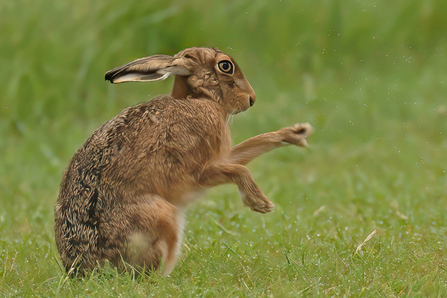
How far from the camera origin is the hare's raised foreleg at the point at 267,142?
3.89m

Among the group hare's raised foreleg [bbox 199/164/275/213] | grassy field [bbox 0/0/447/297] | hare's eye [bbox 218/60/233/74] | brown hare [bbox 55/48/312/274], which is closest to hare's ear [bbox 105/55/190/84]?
brown hare [bbox 55/48/312/274]

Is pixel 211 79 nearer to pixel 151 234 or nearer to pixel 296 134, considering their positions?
pixel 296 134

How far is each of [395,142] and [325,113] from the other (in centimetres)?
100

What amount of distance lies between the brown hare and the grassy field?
0.75m

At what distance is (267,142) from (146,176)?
940mm

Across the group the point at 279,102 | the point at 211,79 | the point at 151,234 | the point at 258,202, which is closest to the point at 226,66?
the point at 211,79

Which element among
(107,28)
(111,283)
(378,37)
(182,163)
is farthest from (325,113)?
(111,283)

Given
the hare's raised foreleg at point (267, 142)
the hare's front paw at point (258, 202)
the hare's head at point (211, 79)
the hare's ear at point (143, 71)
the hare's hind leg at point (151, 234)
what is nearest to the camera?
the hare's hind leg at point (151, 234)

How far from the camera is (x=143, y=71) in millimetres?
3471

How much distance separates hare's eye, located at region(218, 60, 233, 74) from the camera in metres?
3.80

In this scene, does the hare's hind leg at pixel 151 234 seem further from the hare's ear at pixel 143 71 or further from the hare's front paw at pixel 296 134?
the hare's front paw at pixel 296 134

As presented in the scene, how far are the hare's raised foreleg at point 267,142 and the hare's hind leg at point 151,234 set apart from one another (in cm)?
73

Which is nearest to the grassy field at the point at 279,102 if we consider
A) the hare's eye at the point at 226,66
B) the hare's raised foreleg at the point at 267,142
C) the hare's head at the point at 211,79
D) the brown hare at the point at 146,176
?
the hare's raised foreleg at the point at 267,142

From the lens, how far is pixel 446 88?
8031 mm
